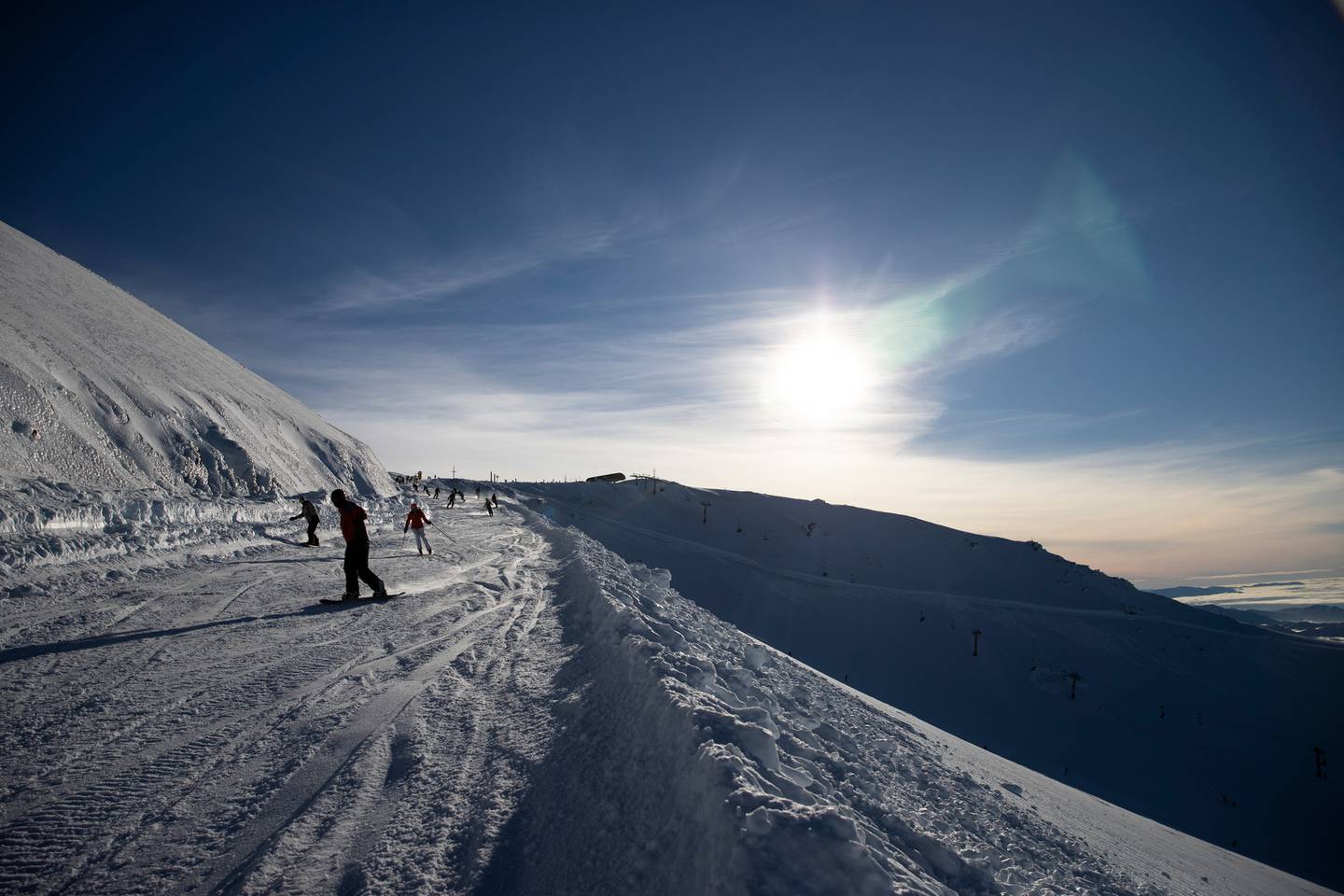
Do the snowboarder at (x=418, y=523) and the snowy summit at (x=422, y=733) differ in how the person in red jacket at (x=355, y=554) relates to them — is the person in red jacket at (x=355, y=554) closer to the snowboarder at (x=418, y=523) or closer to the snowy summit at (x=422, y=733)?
the snowy summit at (x=422, y=733)

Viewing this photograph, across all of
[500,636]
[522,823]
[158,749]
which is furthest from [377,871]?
[500,636]

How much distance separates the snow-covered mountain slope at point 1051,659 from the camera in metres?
19.9

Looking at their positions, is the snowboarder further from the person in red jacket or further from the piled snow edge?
the piled snow edge

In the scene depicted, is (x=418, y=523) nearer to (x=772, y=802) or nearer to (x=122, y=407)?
(x=122, y=407)

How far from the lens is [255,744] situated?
4020 millimetres

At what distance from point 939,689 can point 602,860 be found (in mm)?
25069

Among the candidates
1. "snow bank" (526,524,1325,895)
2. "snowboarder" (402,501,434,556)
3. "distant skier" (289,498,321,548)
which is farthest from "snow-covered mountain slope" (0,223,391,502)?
"snow bank" (526,524,1325,895)

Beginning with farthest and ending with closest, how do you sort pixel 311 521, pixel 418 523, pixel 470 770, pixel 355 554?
pixel 418 523 < pixel 311 521 < pixel 355 554 < pixel 470 770

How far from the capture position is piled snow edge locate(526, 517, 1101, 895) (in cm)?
274

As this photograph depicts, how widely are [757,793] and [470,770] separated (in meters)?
2.13

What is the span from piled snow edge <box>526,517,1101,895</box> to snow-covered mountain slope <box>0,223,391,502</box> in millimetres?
10763

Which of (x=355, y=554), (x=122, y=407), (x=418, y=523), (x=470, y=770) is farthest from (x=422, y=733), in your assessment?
(x=122, y=407)

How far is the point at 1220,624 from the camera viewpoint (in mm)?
42156

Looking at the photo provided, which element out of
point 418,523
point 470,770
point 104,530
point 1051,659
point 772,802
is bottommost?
point 1051,659
